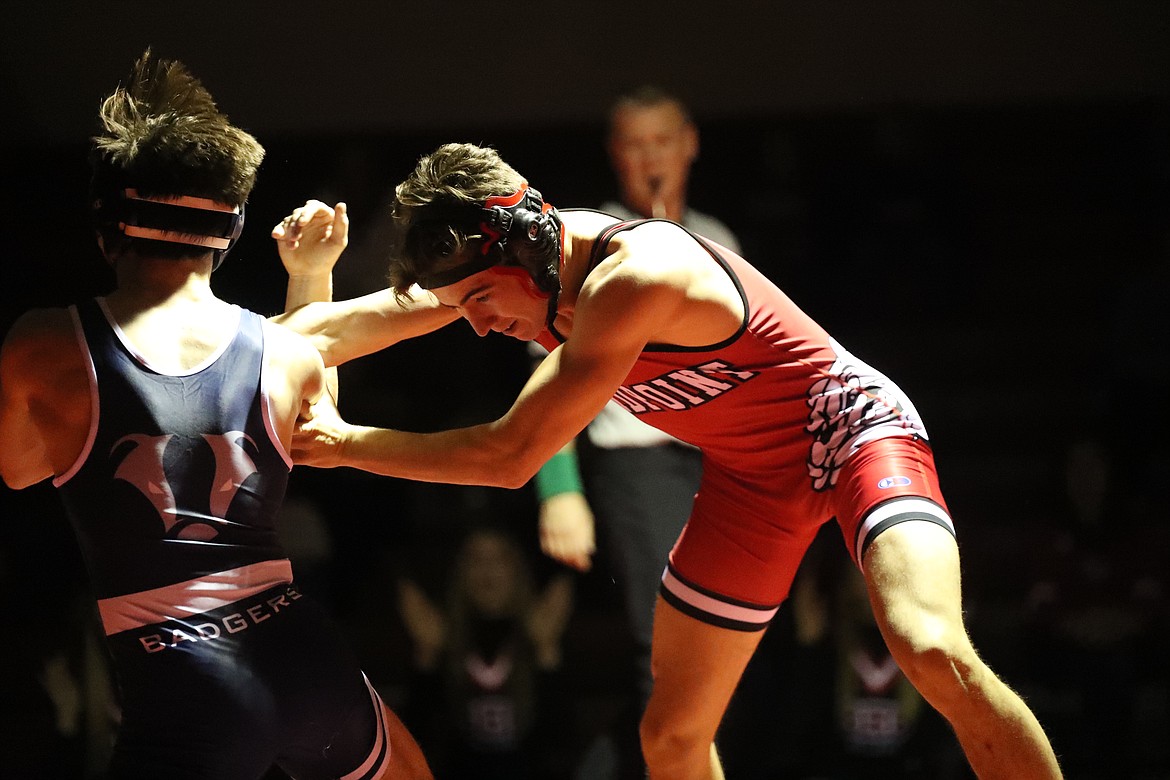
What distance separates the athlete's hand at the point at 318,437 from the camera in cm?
191

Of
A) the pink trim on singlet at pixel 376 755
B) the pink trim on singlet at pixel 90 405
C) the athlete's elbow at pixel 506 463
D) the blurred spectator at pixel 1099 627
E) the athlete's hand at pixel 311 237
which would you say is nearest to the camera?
the pink trim on singlet at pixel 90 405

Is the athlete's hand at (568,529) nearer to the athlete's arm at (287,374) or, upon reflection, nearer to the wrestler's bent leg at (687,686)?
the wrestler's bent leg at (687,686)

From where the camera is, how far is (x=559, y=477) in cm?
295

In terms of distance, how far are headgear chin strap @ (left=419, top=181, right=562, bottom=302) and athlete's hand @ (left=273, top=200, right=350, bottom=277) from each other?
278 mm

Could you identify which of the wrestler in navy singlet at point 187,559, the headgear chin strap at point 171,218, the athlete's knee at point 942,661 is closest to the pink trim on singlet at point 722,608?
the athlete's knee at point 942,661

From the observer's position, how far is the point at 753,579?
2285 millimetres

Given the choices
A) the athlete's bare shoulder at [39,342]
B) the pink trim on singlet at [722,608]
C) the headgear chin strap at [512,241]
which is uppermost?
the headgear chin strap at [512,241]

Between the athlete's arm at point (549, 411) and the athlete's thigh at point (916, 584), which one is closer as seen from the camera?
the athlete's thigh at point (916, 584)

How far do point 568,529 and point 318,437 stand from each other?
3.49 feet

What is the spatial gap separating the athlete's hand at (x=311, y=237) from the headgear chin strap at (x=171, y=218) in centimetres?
41

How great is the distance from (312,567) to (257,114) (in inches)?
52.1

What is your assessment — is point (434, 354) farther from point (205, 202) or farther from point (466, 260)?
point (205, 202)

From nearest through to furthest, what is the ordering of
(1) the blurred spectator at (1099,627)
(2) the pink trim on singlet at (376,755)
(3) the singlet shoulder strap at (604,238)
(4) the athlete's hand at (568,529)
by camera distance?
(2) the pink trim on singlet at (376,755) < (3) the singlet shoulder strap at (604,238) < (4) the athlete's hand at (568,529) < (1) the blurred spectator at (1099,627)

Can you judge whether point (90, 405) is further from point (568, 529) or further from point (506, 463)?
point (568, 529)
